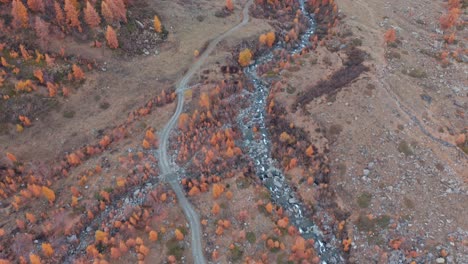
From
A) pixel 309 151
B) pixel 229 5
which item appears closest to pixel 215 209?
pixel 309 151

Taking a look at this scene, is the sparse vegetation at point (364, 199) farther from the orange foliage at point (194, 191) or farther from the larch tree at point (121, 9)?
the larch tree at point (121, 9)

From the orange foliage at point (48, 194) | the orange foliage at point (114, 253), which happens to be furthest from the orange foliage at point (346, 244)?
the orange foliage at point (48, 194)

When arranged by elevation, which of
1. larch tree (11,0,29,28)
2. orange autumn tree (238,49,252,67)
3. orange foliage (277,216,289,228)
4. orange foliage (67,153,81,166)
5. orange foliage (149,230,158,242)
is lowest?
orange foliage (277,216,289,228)

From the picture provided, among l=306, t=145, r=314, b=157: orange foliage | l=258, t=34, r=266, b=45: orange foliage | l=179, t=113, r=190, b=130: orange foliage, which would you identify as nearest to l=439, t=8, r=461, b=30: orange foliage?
l=258, t=34, r=266, b=45: orange foliage

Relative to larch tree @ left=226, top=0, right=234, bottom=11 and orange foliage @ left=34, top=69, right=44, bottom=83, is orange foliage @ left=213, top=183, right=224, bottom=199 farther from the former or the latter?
larch tree @ left=226, top=0, right=234, bottom=11

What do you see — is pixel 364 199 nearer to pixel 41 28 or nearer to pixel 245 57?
pixel 245 57

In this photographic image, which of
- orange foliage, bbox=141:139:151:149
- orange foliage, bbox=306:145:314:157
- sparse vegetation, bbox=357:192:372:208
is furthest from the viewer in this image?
orange foliage, bbox=141:139:151:149

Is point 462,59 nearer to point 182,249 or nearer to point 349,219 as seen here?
point 349,219
